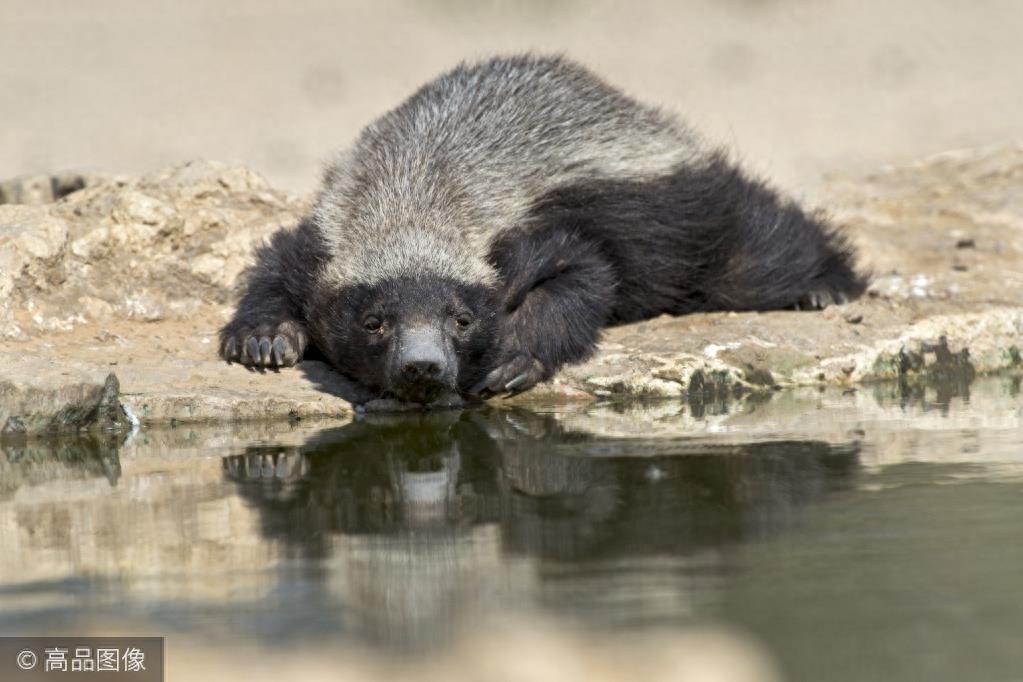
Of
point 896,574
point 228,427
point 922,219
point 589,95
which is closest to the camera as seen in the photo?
point 896,574

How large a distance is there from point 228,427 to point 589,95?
317cm

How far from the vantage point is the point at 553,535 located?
170 inches

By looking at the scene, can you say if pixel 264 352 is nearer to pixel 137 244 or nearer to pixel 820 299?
pixel 137 244

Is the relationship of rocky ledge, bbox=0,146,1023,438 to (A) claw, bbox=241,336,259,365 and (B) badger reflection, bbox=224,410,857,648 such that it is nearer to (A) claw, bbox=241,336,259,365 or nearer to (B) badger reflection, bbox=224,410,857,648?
(A) claw, bbox=241,336,259,365

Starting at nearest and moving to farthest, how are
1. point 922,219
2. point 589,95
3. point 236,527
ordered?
point 236,527, point 589,95, point 922,219

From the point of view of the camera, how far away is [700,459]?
5.42 meters

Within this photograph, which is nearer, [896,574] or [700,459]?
[896,574]

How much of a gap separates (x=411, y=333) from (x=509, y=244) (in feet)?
3.20

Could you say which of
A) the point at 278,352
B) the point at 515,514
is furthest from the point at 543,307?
the point at 515,514

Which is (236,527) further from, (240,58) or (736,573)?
(240,58)

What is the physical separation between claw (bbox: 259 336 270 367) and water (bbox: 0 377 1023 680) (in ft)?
3.29

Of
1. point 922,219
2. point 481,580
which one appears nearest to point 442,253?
point 481,580

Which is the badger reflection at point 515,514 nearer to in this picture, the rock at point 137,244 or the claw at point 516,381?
the claw at point 516,381

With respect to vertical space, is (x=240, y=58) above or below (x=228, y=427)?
above
